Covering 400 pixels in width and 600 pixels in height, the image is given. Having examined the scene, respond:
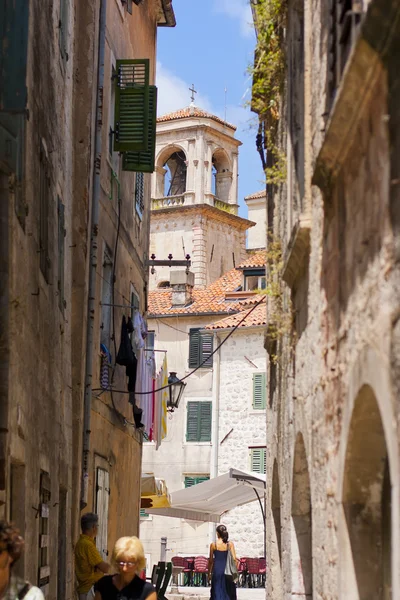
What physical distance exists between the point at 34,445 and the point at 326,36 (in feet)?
15.6

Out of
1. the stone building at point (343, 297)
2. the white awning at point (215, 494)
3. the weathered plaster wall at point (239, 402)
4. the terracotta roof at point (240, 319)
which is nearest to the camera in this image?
the stone building at point (343, 297)

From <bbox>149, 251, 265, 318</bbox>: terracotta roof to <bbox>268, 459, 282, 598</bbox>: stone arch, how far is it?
2899 cm

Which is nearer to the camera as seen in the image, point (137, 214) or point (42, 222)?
point (42, 222)

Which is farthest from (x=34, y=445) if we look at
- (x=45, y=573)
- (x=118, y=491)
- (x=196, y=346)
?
(x=196, y=346)

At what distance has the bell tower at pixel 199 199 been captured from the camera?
61.8 meters

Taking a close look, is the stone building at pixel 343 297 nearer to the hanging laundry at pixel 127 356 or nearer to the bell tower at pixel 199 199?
the hanging laundry at pixel 127 356

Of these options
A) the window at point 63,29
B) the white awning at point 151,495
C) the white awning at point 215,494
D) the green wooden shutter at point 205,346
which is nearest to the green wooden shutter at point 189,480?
the green wooden shutter at point 205,346

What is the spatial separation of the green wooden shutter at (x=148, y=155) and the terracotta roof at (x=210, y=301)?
23.7 metres

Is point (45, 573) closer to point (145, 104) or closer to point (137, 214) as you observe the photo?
point (145, 104)

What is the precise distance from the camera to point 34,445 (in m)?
10.0

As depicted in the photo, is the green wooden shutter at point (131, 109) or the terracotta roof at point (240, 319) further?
the terracotta roof at point (240, 319)

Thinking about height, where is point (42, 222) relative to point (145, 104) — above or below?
below

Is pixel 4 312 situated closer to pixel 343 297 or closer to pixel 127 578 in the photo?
Answer: pixel 127 578

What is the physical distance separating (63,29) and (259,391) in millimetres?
26548
